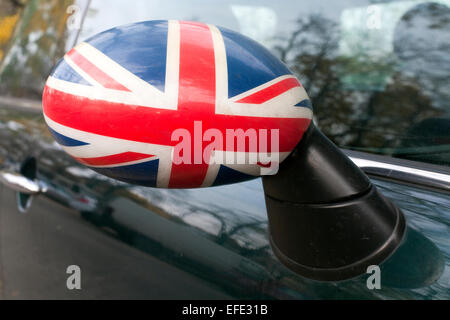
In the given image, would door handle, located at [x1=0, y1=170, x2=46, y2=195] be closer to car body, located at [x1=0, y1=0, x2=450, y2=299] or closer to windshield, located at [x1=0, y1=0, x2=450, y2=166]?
car body, located at [x1=0, y1=0, x2=450, y2=299]

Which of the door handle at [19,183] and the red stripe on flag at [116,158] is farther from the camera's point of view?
the door handle at [19,183]

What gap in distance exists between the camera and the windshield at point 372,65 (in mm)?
1267

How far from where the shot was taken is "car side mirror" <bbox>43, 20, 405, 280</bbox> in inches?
26.8

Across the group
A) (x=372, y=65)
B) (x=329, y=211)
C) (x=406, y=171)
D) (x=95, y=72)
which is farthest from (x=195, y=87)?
(x=372, y=65)

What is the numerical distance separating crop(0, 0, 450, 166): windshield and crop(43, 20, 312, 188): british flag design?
24.0 inches

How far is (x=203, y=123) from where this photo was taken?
0.68 m

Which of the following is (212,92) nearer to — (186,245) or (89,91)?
(89,91)

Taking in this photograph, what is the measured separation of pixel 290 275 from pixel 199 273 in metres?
0.25

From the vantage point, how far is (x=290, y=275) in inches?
38.3

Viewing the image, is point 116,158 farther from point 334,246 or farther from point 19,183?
point 19,183

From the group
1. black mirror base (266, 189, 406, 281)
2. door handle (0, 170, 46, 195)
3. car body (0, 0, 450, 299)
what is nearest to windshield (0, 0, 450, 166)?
car body (0, 0, 450, 299)

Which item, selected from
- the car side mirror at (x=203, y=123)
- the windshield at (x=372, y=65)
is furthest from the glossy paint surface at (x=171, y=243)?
the windshield at (x=372, y=65)

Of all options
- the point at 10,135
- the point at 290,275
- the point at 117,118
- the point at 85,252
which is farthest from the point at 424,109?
the point at 10,135

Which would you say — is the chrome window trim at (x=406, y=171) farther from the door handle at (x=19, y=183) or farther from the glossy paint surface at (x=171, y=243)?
the door handle at (x=19, y=183)
